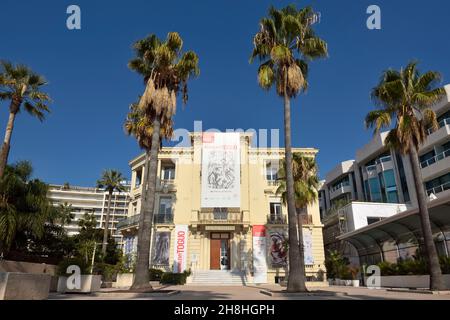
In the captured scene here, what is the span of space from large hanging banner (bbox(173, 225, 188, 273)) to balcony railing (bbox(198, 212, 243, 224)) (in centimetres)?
185

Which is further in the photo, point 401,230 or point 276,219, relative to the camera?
point 276,219

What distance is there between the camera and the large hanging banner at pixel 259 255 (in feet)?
89.8

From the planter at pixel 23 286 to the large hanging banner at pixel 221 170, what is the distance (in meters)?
20.3

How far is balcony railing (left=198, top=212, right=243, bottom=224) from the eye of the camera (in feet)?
93.2

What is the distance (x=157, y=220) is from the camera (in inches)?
1169

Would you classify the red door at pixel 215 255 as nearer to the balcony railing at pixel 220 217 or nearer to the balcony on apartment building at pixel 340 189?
the balcony railing at pixel 220 217

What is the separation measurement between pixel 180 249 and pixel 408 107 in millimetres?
20826

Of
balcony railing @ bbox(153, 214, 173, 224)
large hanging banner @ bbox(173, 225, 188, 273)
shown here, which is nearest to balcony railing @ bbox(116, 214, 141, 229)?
balcony railing @ bbox(153, 214, 173, 224)

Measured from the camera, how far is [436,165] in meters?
27.8

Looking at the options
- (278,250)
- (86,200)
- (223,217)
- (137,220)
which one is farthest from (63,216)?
(86,200)

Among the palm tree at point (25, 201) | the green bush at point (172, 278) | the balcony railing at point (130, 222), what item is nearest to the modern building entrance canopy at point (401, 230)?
the green bush at point (172, 278)

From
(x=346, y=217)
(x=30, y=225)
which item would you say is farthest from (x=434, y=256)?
(x=30, y=225)

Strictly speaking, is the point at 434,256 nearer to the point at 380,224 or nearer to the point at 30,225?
the point at 380,224

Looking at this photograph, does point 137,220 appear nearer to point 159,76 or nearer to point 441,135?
point 159,76
